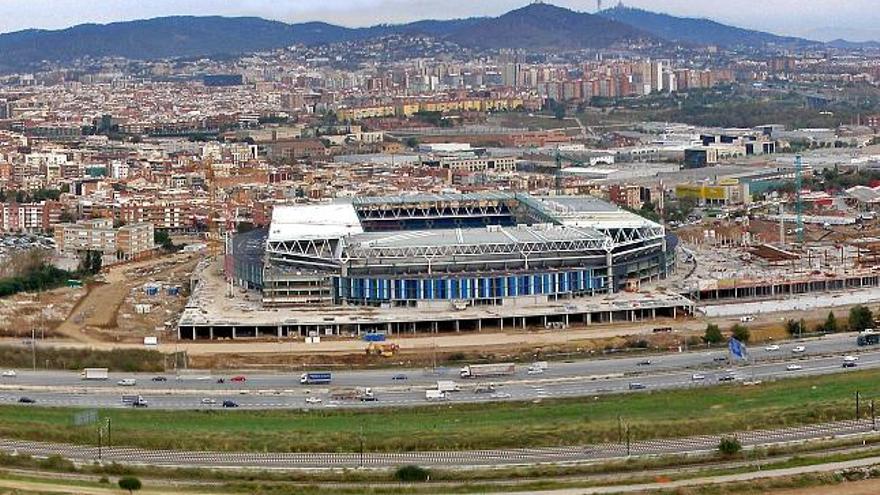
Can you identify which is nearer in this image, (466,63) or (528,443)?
(528,443)

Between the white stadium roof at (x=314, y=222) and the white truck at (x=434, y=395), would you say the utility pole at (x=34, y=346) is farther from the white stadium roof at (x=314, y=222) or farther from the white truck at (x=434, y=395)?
the white truck at (x=434, y=395)

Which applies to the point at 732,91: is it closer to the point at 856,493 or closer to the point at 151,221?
the point at 151,221

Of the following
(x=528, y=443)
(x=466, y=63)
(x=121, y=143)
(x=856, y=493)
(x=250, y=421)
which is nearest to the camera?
(x=856, y=493)

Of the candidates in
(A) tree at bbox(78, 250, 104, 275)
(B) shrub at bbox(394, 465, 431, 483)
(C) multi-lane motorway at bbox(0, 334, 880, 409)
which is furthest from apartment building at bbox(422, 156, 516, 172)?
(B) shrub at bbox(394, 465, 431, 483)

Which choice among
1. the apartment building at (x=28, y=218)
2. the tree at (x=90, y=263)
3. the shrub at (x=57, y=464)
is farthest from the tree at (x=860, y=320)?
the apartment building at (x=28, y=218)

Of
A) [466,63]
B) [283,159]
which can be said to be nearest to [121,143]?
[283,159]

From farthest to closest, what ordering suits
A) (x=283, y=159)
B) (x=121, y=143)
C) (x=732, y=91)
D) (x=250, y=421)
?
(x=732, y=91) < (x=121, y=143) < (x=283, y=159) < (x=250, y=421)
